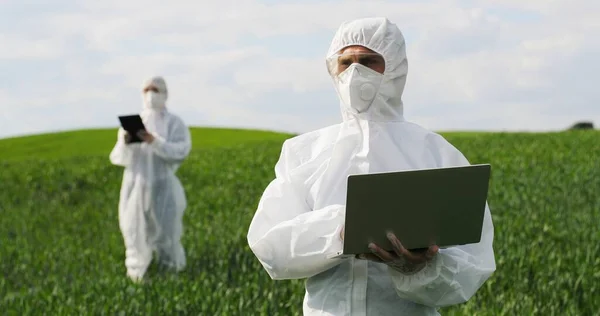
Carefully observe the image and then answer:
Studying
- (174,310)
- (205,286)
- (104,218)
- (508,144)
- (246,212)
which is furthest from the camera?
(508,144)

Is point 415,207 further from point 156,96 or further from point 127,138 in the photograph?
point 156,96

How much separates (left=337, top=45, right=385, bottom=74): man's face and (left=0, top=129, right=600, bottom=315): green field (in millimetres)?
4717

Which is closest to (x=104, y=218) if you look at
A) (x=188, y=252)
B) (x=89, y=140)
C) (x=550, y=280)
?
(x=188, y=252)

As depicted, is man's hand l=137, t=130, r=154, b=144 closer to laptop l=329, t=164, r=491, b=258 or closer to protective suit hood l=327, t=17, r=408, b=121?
protective suit hood l=327, t=17, r=408, b=121

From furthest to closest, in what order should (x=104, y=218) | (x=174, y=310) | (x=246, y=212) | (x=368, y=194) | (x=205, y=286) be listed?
(x=104, y=218) → (x=246, y=212) → (x=205, y=286) → (x=174, y=310) → (x=368, y=194)

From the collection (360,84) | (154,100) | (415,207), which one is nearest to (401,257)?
(415,207)

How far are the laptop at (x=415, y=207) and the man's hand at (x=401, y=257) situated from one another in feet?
0.08

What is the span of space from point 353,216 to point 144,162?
8.25 m

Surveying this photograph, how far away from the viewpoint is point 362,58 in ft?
12.6

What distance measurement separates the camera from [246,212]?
17.6 metres

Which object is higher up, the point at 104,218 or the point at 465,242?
the point at 465,242

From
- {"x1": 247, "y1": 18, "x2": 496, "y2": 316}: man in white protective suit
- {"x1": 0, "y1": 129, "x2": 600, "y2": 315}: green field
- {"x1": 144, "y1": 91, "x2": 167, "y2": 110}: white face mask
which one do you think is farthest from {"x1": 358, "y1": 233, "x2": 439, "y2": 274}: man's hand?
{"x1": 144, "y1": 91, "x2": 167, "y2": 110}: white face mask

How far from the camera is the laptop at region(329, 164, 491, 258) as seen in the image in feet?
11.3

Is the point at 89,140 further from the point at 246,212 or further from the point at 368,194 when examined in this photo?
the point at 368,194
